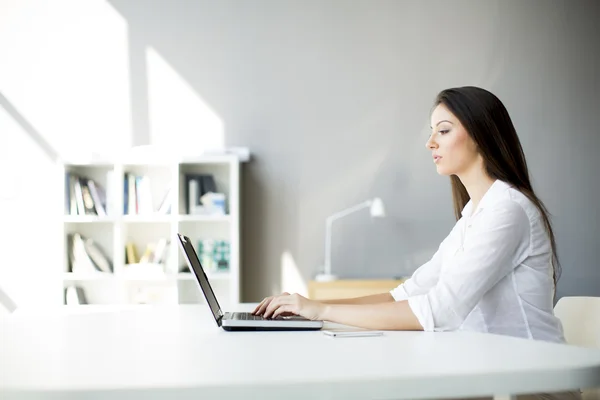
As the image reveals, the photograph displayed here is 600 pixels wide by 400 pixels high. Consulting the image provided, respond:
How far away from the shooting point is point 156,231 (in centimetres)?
506

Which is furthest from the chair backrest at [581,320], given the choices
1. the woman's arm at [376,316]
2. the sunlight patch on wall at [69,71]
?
the sunlight patch on wall at [69,71]

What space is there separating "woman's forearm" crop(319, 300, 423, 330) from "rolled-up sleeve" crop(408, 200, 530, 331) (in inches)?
0.8

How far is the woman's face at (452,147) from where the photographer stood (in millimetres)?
2062

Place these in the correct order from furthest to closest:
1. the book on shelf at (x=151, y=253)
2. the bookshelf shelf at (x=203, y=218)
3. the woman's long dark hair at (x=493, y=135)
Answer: the book on shelf at (x=151, y=253) → the bookshelf shelf at (x=203, y=218) → the woman's long dark hair at (x=493, y=135)

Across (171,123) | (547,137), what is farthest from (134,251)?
(547,137)

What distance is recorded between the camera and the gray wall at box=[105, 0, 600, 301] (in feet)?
17.2

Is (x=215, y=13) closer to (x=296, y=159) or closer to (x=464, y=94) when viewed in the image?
(x=296, y=159)

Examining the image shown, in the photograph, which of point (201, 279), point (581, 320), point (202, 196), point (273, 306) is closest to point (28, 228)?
point (202, 196)

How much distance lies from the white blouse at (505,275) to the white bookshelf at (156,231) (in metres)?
2.94

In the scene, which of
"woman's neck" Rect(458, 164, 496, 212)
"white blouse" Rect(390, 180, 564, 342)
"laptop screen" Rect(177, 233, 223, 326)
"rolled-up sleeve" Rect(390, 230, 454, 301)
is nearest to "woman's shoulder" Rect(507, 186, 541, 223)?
"white blouse" Rect(390, 180, 564, 342)

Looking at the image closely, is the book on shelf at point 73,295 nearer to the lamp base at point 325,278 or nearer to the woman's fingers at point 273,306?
the lamp base at point 325,278

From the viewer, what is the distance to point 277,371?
1.13 metres

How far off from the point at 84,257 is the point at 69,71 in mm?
1354

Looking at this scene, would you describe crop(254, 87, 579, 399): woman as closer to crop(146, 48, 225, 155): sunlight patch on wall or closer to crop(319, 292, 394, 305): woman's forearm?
crop(319, 292, 394, 305): woman's forearm
